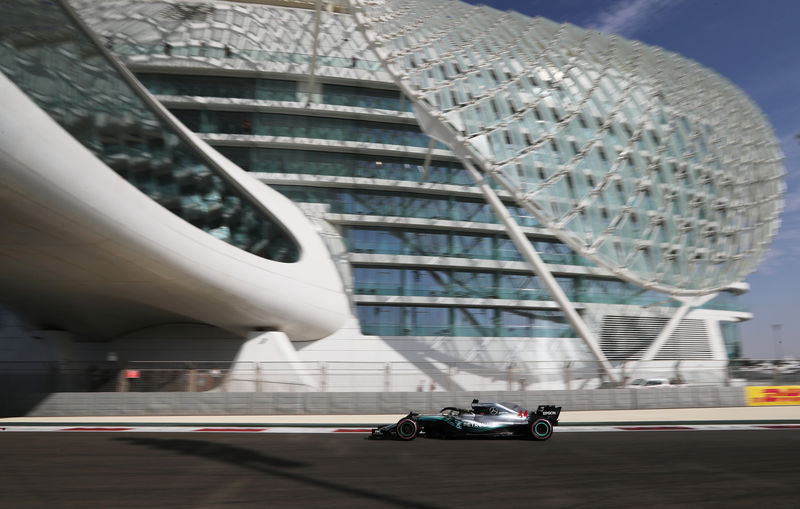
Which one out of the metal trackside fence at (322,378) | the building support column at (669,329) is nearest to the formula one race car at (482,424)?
the metal trackside fence at (322,378)

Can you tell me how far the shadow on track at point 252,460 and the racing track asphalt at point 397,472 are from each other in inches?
1.0

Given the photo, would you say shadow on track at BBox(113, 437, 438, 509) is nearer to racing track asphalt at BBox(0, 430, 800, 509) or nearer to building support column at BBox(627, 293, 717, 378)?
racing track asphalt at BBox(0, 430, 800, 509)

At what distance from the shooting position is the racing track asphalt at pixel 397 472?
6961mm

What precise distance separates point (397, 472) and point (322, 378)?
13840 millimetres

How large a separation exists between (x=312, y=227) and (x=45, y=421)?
14.4 metres

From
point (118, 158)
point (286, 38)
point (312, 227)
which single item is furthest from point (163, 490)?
point (286, 38)

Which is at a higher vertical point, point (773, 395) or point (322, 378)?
point (322, 378)

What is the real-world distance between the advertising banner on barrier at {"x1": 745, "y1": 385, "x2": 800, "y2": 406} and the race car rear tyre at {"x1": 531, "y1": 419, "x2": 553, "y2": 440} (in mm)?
13904

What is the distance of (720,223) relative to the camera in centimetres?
3272

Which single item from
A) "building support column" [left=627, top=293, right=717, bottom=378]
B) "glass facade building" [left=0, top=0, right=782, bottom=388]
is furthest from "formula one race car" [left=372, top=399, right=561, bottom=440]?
"building support column" [left=627, top=293, right=717, bottom=378]

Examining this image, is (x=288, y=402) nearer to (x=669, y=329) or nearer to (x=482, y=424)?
(x=482, y=424)

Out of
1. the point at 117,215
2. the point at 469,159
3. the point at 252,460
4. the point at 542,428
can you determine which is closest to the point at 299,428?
the point at 252,460

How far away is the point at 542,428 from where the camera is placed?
1355cm

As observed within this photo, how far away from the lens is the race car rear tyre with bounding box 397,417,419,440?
44.6 feet
